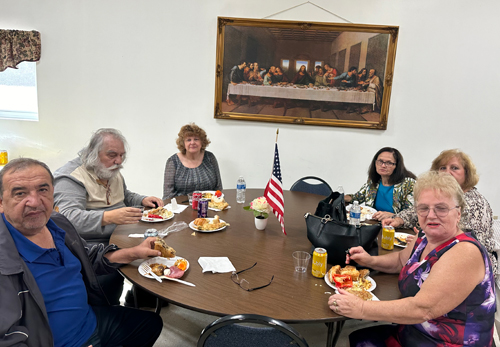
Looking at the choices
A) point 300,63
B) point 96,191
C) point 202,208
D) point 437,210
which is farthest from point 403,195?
point 96,191

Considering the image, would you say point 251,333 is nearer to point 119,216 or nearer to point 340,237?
point 340,237

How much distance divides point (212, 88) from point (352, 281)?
10.5ft

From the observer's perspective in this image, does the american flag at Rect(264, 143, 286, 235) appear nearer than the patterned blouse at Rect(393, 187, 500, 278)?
Yes

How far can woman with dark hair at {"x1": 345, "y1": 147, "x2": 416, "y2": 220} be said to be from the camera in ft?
9.67

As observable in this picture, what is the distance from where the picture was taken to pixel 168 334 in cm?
251

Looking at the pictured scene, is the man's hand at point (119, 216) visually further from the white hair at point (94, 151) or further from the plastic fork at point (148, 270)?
the plastic fork at point (148, 270)

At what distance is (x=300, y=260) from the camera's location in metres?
1.81

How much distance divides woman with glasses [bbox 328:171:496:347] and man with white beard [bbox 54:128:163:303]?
156 cm

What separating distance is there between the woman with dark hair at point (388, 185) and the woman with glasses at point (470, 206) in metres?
0.40

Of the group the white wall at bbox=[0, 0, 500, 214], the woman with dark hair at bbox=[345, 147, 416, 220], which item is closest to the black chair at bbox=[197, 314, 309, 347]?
the woman with dark hair at bbox=[345, 147, 416, 220]

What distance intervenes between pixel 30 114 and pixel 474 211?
5.24 m

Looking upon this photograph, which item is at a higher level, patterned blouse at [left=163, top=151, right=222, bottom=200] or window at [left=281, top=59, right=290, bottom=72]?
window at [left=281, top=59, right=290, bottom=72]

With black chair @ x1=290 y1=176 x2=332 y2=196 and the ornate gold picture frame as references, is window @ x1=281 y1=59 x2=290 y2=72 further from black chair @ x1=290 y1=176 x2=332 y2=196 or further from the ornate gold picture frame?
black chair @ x1=290 y1=176 x2=332 y2=196

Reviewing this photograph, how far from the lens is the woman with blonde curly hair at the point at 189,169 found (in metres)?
3.44
